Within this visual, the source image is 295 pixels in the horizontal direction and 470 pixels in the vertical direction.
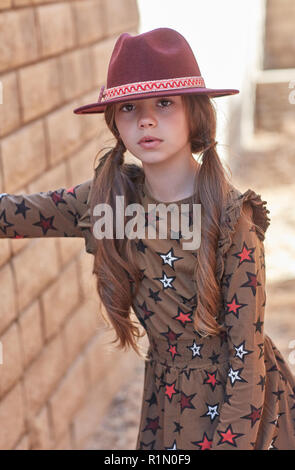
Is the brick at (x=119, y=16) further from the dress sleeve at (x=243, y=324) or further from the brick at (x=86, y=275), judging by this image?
the dress sleeve at (x=243, y=324)

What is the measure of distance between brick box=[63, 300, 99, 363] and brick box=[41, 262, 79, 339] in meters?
0.06

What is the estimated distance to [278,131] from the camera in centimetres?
926

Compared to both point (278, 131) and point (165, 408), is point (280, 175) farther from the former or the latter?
point (165, 408)

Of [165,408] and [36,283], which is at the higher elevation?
[36,283]

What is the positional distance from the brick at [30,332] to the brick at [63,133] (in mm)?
611

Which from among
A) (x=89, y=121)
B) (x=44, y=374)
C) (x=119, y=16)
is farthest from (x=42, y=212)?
(x=119, y=16)

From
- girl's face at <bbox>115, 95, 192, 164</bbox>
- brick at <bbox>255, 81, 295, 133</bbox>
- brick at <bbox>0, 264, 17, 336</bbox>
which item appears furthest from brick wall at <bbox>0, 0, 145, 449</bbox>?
brick at <bbox>255, 81, 295, 133</bbox>

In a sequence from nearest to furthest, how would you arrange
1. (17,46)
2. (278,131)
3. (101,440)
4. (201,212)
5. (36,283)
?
(201,212), (17,46), (36,283), (101,440), (278,131)

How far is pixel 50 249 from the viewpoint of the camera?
9.25 ft

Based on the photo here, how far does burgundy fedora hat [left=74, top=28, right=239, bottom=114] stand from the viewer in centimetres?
158

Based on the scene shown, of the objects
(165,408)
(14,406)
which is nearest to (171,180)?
(165,408)

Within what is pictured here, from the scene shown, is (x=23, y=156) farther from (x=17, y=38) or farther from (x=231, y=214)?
(x=231, y=214)

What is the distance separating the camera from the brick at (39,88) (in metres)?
2.54
